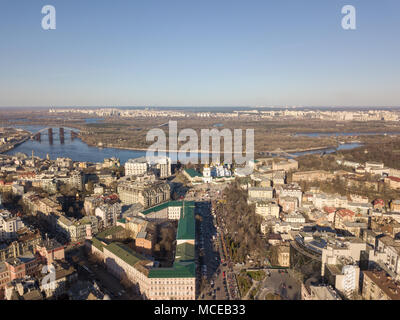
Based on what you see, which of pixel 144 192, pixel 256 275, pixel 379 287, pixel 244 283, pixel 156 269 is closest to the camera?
pixel 379 287

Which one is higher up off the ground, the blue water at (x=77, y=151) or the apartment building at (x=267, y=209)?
the blue water at (x=77, y=151)

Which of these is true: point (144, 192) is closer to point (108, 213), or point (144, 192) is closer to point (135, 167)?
point (108, 213)

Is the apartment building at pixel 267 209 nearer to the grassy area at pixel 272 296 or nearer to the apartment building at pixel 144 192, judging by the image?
the apartment building at pixel 144 192

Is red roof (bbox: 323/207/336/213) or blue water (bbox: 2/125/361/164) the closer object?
red roof (bbox: 323/207/336/213)

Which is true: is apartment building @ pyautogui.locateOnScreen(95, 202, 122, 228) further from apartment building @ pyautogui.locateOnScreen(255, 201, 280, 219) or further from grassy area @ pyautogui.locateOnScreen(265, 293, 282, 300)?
grassy area @ pyautogui.locateOnScreen(265, 293, 282, 300)

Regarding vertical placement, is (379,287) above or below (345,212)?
below

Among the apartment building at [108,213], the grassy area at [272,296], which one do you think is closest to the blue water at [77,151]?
the apartment building at [108,213]

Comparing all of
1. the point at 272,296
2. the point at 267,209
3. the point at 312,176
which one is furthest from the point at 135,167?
the point at 272,296

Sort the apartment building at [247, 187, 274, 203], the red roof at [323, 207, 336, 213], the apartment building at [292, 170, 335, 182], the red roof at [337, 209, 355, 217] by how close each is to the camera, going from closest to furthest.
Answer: the red roof at [337, 209, 355, 217] < the red roof at [323, 207, 336, 213] < the apartment building at [247, 187, 274, 203] < the apartment building at [292, 170, 335, 182]

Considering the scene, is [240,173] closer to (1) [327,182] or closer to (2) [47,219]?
(1) [327,182]

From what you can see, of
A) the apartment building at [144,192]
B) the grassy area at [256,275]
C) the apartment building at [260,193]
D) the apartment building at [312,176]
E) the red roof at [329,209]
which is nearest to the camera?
the grassy area at [256,275]

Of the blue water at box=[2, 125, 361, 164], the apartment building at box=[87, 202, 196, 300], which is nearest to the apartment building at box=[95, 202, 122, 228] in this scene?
the apartment building at box=[87, 202, 196, 300]

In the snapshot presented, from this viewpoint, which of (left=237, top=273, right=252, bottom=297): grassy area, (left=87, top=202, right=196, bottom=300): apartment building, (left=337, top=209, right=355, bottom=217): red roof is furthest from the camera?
(left=337, top=209, right=355, bottom=217): red roof

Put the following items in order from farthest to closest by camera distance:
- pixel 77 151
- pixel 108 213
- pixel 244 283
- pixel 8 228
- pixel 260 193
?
pixel 77 151 → pixel 260 193 → pixel 108 213 → pixel 8 228 → pixel 244 283
